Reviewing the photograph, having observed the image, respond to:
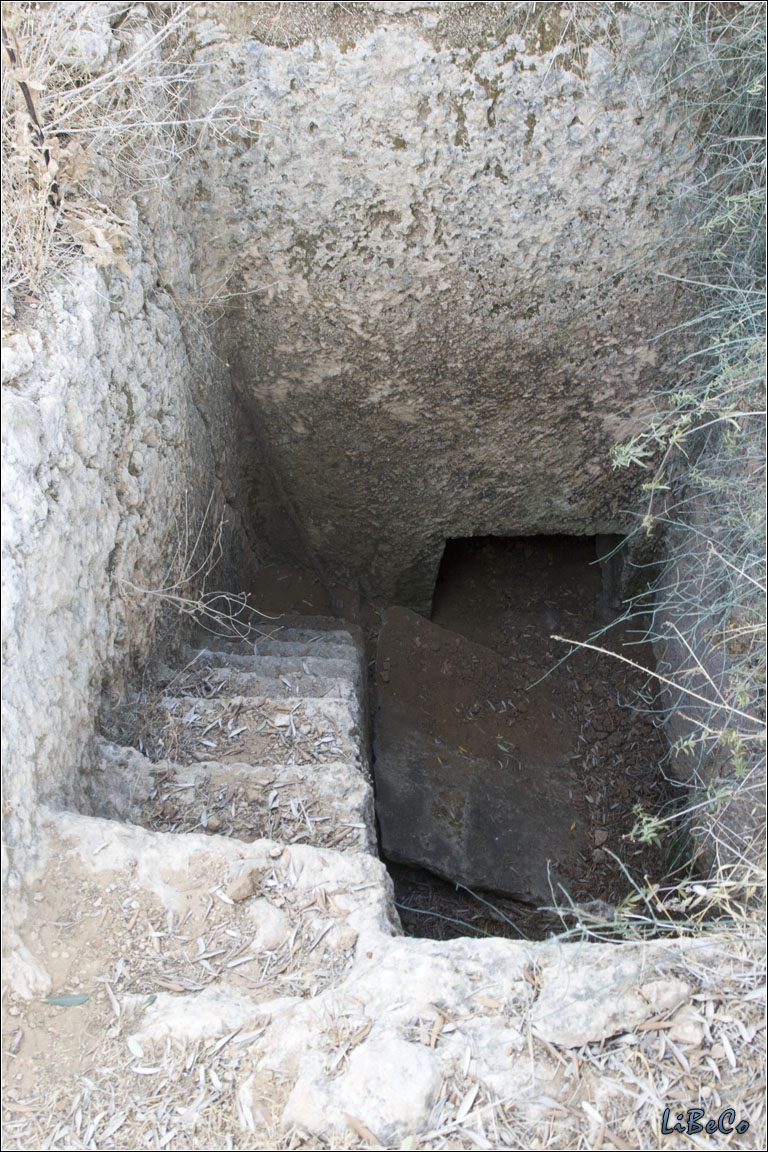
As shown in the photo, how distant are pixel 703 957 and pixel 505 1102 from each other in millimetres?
482

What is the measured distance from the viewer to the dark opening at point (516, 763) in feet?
10.9

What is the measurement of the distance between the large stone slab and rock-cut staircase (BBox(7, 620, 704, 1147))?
4.96ft

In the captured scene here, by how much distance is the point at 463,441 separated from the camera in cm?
363

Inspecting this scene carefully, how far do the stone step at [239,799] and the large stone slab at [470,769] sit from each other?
3.92ft

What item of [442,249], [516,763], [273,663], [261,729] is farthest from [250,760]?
[442,249]

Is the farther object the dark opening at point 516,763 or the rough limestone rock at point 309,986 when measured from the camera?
the dark opening at point 516,763

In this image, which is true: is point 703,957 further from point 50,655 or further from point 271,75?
point 271,75

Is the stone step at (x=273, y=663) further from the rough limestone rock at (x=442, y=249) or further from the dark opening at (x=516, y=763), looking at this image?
the rough limestone rock at (x=442, y=249)

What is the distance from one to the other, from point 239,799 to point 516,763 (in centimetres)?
180

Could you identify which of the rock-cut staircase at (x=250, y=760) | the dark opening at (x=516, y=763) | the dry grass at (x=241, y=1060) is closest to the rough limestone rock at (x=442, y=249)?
the dark opening at (x=516, y=763)

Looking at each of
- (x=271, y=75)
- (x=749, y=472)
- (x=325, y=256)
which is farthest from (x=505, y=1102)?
(x=271, y=75)

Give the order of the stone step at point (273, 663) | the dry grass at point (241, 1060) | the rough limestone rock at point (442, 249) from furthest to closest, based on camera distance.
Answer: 1. the stone step at point (273, 663)
2. the rough limestone rock at point (442, 249)
3. the dry grass at point (241, 1060)

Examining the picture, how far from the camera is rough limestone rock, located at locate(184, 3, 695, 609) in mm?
2637

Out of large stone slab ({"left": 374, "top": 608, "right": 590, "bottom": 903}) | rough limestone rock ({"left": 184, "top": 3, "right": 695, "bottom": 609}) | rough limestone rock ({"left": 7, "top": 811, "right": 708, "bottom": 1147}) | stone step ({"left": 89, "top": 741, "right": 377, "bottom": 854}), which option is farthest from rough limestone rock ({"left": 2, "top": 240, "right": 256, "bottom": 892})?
large stone slab ({"left": 374, "top": 608, "right": 590, "bottom": 903})
